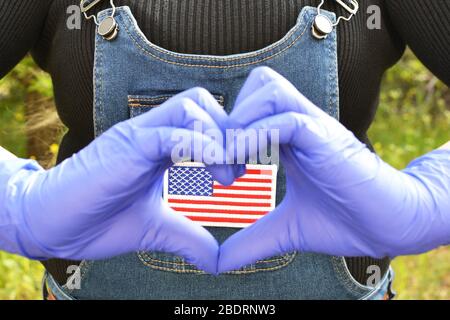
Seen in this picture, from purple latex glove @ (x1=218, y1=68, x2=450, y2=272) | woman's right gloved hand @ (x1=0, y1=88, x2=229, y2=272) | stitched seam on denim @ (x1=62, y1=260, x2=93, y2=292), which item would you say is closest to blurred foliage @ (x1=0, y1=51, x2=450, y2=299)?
stitched seam on denim @ (x1=62, y1=260, x2=93, y2=292)

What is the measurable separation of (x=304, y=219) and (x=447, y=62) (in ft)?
1.16

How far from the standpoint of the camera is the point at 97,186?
3.02 feet

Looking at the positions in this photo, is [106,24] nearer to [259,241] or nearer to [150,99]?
[150,99]

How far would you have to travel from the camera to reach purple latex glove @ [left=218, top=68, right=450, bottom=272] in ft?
2.97

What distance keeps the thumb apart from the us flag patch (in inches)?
3.5

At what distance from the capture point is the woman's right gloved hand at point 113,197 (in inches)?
35.8

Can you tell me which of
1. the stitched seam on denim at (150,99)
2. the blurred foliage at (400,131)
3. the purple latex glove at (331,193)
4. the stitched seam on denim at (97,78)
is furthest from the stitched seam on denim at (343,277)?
the blurred foliage at (400,131)

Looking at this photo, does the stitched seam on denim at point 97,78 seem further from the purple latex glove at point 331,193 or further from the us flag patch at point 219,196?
the purple latex glove at point 331,193

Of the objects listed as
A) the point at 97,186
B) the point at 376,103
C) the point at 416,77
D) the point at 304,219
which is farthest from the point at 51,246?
the point at 416,77

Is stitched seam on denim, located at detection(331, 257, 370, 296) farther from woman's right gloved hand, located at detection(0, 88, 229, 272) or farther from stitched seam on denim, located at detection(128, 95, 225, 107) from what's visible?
stitched seam on denim, located at detection(128, 95, 225, 107)

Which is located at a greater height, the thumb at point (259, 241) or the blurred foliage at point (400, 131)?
the thumb at point (259, 241)

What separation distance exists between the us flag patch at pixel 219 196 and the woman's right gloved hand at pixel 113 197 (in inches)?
3.0

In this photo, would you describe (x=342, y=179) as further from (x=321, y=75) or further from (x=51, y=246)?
(x=51, y=246)

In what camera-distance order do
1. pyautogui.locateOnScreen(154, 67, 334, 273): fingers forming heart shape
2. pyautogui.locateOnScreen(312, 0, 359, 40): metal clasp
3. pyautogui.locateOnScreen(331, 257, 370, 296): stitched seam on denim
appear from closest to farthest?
pyautogui.locateOnScreen(154, 67, 334, 273): fingers forming heart shape → pyautogui.locateOnScreen(312, 0, 359, 40): metal clasp → pyautogui.locateOnScreen(331, 257, 370, 296): stitched seam on denim
